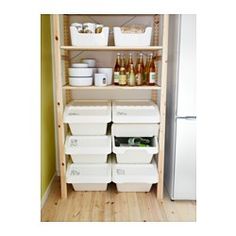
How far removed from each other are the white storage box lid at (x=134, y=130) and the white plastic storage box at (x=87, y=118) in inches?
3.5

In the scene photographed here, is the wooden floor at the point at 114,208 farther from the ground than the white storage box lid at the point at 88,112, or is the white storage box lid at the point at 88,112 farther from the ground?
the white storage box lid at the point at 88,112

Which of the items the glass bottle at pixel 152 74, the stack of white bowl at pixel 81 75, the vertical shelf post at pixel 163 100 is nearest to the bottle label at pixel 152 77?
the glass bottle at pixel 152 74

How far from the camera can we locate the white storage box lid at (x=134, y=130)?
1.83 m

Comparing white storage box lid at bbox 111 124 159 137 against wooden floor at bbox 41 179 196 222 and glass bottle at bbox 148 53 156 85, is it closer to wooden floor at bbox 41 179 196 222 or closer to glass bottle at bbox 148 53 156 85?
glass bottle at bbox 148 53 156 85

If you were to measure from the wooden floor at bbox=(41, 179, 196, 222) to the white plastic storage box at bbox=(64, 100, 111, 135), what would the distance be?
1.64 ft

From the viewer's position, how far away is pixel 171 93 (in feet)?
6.08

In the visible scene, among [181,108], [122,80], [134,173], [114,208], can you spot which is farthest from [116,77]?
[114,208]

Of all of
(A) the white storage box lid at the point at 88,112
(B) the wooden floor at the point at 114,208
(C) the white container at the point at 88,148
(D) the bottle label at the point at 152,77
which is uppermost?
(D) the bottle label at the point at 152,77

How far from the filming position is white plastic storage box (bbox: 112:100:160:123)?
1.79m

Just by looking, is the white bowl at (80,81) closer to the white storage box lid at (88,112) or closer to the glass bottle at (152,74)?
the white storage box lid at (88,112)
